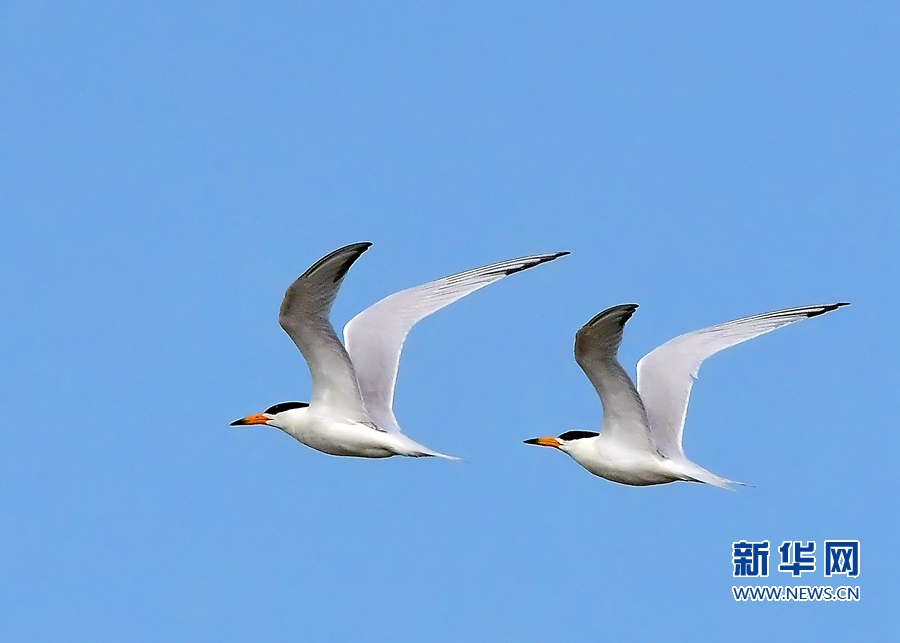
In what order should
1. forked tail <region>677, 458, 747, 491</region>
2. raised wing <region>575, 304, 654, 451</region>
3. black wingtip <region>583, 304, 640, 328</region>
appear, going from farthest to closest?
forked tail <region>677, 458, 747, 491</region> < raised wing <region>575, 304, 654, 451</region> < black wingtip <region>583, 304, 640, 328</region>

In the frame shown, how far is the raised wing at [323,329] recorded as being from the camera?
47.9ft

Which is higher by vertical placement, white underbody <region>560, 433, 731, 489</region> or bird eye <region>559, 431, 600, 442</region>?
bird eye <region>559, 431, 600, 442</region>

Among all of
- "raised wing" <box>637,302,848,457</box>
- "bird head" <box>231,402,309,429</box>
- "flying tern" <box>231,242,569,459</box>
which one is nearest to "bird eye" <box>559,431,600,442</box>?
"raised wing" <box>637,302,848,457</box>

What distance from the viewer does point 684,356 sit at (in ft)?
54.1

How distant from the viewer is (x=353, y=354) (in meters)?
16.4

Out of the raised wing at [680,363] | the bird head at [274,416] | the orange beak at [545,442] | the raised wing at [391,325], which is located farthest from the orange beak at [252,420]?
the raised wing at [680,363]

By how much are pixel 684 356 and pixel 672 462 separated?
121cm

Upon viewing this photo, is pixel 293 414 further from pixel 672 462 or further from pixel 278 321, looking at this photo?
pixel 672 462

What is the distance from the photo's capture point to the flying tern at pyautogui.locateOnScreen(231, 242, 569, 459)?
1490 centimetres

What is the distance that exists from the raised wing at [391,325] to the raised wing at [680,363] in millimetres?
1416

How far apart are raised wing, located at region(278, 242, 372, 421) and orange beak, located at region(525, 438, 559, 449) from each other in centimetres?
172

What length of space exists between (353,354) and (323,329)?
128 centimetres

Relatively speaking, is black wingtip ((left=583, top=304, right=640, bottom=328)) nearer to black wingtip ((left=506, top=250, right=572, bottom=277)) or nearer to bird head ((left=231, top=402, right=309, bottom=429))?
black wingtip ((left=506, top=250, right=572, bottom=277))

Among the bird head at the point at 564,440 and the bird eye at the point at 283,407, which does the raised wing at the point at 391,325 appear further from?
the bird head at the point at 564,440
